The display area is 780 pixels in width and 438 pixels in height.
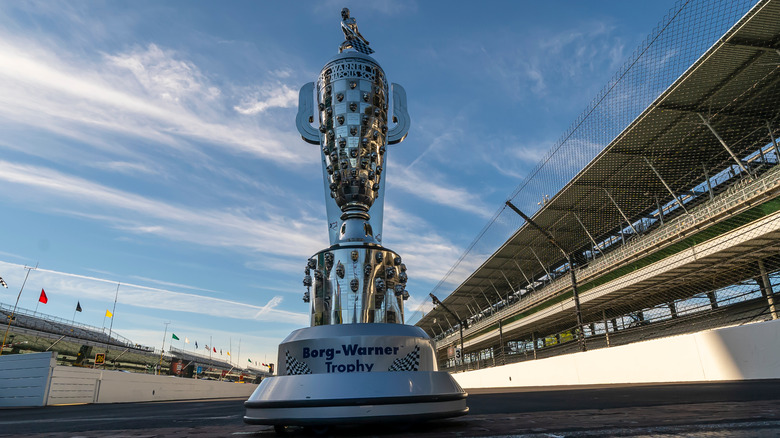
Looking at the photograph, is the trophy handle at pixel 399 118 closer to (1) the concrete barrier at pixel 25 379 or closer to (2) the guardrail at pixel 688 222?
(1) the concrete barrier at pixel 25 379

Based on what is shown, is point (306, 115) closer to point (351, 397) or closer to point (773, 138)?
point (351, 397)

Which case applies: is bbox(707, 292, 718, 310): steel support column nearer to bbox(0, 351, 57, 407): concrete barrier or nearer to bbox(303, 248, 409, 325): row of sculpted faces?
bbox(303, 248, 409, 325): row of sculpted faces

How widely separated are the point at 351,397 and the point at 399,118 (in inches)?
190

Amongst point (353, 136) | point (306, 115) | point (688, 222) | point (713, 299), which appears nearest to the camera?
point (353, 136)

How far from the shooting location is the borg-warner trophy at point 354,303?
2.63 metres

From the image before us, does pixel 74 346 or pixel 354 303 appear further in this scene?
pixel 74 346

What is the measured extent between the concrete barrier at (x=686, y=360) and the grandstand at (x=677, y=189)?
125cm

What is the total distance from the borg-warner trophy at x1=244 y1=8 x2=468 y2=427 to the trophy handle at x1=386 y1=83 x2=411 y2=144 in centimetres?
2

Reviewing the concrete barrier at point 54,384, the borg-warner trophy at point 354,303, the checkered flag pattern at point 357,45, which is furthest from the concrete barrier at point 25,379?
the checkered flag pattern at point 357,45

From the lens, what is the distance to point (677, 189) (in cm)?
2600

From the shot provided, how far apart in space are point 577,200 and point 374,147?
86.2 ft

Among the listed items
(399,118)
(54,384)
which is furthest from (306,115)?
(54,384)

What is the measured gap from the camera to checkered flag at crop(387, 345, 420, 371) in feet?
10.1

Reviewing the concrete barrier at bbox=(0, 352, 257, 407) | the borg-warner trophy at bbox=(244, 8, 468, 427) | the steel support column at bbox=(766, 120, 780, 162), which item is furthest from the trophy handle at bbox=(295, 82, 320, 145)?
the steel support column at bbox=(766, 120, 780, 162)
